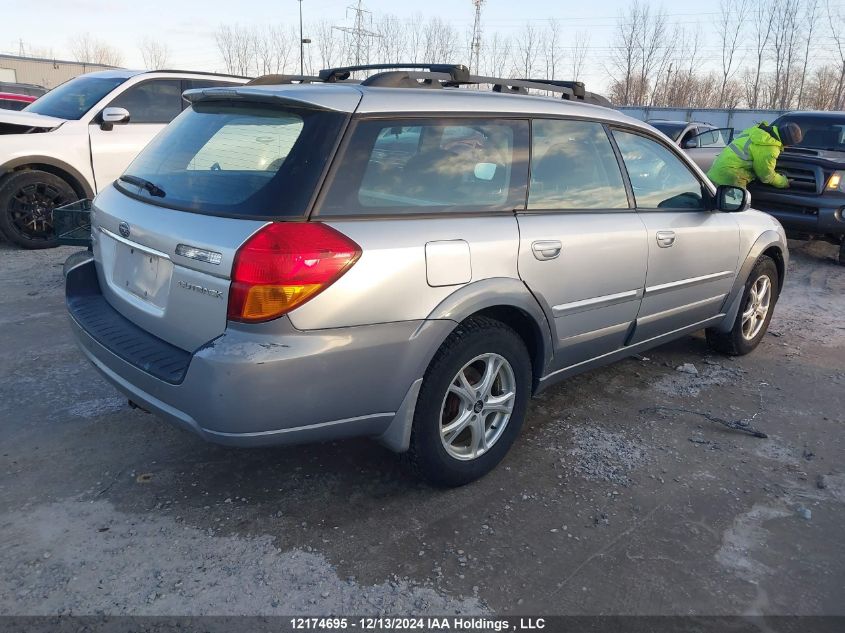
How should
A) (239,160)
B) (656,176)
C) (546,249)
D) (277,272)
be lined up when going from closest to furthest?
(277,272) → (239,160) → (546,249) → (656,176)

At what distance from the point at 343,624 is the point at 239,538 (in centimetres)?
66

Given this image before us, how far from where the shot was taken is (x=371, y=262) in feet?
8.47

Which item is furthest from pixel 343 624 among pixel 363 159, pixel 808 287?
pixel 808 287

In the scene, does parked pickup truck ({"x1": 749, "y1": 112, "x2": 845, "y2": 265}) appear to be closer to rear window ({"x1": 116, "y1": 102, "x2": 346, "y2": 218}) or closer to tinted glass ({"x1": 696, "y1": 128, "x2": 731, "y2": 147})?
tinted glass ({"x1": 696, "y1": 128, "x2": 731, "y2": 147})

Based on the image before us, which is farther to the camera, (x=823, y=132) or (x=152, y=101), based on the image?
(x=823, y=132)

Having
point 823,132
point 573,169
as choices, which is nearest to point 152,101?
point 573,169

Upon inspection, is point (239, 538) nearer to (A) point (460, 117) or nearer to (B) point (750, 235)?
(A) point (460, 117)

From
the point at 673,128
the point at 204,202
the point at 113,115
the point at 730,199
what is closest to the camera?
the point at 204,202

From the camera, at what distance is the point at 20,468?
3.21 m

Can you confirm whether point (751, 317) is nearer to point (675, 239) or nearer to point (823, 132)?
point (675, 239)

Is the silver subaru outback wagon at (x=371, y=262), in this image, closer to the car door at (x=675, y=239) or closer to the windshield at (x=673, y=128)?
the car door at (x=675, y=239)

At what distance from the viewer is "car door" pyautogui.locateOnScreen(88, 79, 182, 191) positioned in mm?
7590

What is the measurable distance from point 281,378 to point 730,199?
3.42 m

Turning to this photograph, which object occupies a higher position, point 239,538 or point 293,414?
point 293,414
